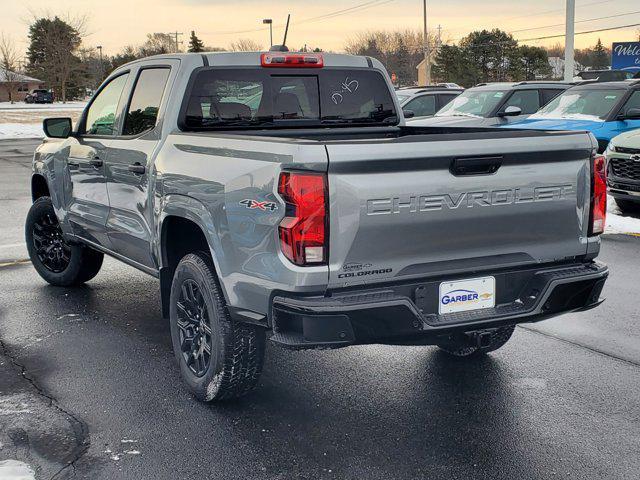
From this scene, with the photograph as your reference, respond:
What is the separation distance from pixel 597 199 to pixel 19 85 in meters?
108

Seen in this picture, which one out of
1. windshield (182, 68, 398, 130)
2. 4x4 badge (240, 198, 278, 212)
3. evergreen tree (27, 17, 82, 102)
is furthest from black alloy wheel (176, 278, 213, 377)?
evergreen tree (27, 17, 82, 102)

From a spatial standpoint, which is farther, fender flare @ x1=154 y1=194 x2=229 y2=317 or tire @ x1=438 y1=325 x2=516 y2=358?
tire @ x1=438 y1=325 x2=516 y2=358

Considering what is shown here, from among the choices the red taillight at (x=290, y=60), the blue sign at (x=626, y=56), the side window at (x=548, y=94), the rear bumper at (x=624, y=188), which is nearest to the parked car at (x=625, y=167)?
the rear bumper at (x=624, y=188)

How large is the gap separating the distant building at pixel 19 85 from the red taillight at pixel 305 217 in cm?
9932

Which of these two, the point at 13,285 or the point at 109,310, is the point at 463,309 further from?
the point at 13,285

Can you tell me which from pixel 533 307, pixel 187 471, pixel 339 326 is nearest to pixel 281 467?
pixel 187 471

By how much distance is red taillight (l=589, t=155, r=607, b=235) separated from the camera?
402 centimetres

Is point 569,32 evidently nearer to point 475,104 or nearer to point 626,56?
point 475,104

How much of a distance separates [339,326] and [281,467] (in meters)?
0.74

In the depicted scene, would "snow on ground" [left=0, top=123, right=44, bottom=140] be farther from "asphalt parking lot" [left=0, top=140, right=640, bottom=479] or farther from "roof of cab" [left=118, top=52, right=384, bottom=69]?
"roof of cab" [left=118, top=52, right=384, bottom=69]

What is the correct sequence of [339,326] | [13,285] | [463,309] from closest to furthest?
[339,326] < [463,309] < [13,285]

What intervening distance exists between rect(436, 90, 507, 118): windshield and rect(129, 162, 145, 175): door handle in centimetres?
1118

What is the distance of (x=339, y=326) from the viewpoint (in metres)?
3.40

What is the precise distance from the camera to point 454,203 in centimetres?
357
